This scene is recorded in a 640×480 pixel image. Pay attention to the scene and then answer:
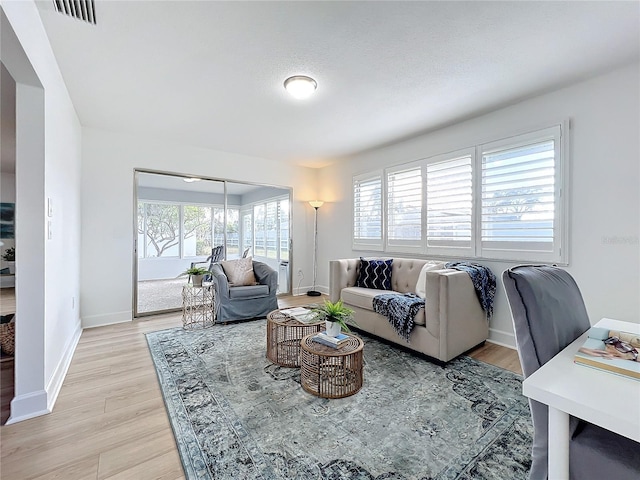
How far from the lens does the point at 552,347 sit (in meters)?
0.98

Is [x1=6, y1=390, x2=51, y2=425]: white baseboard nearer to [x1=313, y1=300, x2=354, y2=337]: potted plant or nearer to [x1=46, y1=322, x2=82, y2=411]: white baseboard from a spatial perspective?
[x1=46, y1=322, x2=82, y2=411]: white baseboard

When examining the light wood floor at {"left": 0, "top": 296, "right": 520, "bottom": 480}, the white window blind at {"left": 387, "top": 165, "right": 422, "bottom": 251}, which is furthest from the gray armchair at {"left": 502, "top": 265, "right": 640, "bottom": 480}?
the white window blind at {"left": 387, "top": 165, "right": 422, "bottom": 251}

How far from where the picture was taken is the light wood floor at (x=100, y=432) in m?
1.39

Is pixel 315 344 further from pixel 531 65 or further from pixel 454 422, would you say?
pixel 531 65

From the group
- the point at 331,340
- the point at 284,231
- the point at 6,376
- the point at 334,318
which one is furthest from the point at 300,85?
the point at 6,376

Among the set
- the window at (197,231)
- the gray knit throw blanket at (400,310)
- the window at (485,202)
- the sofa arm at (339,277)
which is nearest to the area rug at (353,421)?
the gray knit throw blanket at (400,310)

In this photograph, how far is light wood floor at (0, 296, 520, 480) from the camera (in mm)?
1395

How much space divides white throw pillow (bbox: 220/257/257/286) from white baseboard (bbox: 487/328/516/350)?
3.04 m

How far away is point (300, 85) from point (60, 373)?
3088mm

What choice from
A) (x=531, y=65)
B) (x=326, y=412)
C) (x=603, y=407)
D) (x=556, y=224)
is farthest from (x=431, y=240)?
(x=603, y=407)

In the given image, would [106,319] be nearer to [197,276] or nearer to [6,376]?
[197,276]

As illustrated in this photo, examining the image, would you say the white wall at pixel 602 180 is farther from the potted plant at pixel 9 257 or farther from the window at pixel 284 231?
the potted plant at pixel 9 257

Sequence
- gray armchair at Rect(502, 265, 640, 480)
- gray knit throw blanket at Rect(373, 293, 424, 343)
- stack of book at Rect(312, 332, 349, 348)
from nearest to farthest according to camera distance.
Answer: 1. gray armchair at Rect(502, 265, 640, 480)
2. stack of book at Rect(312, 332, 349, 348)
3. gray knit throw blanket at Rect(373, 293, 424, 343)

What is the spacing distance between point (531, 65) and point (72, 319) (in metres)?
4.89
